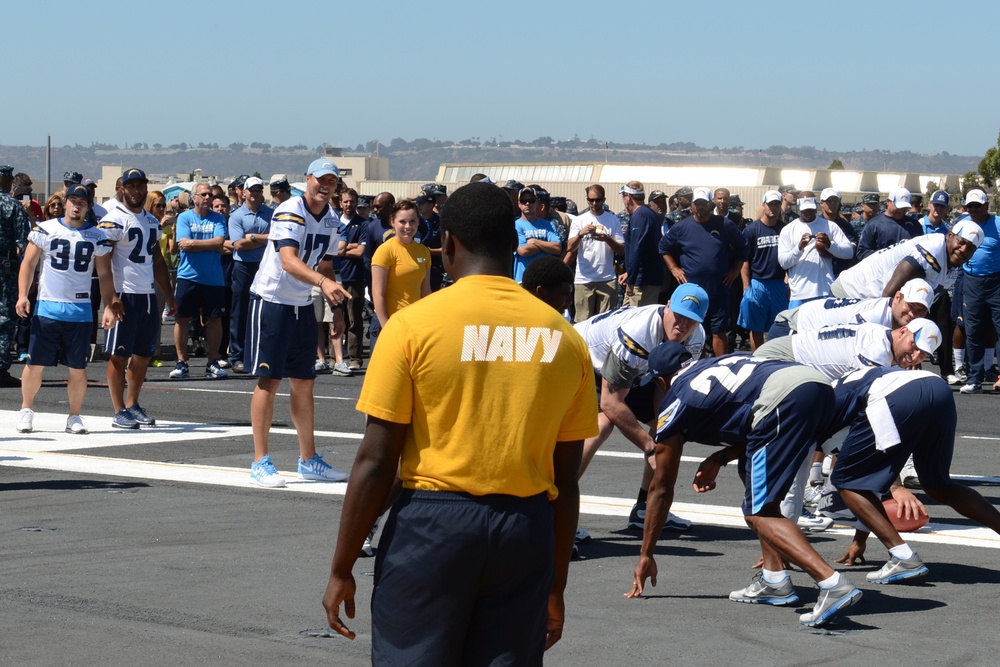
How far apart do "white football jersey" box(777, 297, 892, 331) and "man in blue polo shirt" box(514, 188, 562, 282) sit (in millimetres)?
6765

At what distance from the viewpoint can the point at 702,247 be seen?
52.8 ft

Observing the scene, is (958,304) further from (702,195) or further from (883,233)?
(702,195)

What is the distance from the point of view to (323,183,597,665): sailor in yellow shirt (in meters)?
3.71

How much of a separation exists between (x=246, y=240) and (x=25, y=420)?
521 centimetres

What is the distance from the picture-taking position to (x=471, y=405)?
12.4ft

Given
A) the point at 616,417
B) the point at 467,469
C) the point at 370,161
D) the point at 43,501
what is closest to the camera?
the point at 467,469

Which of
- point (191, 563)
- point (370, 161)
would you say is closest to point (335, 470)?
point (191, 563)

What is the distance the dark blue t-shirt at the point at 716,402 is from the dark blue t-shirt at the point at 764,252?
978cm

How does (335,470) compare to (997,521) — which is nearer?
(997,521)

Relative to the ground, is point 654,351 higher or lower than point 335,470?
higher

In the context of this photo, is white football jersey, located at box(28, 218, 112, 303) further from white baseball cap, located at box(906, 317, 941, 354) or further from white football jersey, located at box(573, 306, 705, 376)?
white baseball cap, located at box(906, 317, 941, 354)

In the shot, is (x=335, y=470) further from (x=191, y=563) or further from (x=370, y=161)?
(x=370, y=161)

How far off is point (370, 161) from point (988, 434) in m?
114

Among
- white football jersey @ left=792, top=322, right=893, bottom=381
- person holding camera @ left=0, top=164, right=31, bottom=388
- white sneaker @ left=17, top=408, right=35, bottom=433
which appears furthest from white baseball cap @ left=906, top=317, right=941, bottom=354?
person holding camera @ left=0, top=164, right=31, bottom=388
